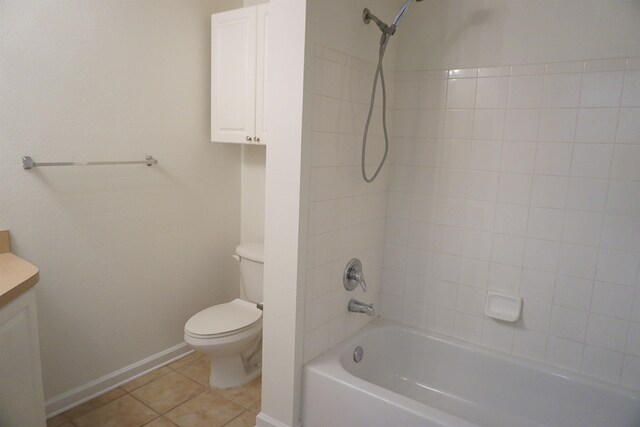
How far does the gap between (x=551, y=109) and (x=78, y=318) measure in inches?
98.3

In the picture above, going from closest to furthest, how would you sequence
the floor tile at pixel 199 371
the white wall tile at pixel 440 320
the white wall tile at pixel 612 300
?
the white wall tile at pixel 612 300 → the white wall tile at pixel 440 320 → the floor tile at pixel 199 371

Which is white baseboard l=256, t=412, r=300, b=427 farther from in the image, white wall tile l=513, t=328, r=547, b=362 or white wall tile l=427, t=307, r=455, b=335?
white wall tile l=513, t=328, r=547, b=362

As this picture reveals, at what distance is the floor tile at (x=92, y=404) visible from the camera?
2.06 metres

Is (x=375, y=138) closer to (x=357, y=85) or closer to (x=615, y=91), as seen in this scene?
(x=357, y=85)

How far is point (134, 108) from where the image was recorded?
87.4 inches

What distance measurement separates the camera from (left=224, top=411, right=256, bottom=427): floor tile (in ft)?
6.73

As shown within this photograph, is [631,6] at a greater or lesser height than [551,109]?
greater

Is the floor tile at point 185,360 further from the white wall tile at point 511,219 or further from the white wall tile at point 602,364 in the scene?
the white wall tile at point 602,364

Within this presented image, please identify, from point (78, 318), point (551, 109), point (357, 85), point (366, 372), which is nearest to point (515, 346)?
point (366, 372)

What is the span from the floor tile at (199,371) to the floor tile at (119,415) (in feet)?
1.10

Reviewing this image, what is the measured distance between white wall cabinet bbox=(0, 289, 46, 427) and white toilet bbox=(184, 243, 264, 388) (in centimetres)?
79

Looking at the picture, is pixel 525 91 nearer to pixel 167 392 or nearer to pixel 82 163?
pixel 82 163

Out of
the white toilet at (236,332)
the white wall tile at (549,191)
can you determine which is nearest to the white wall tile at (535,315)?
the white wall tile at (549,191)

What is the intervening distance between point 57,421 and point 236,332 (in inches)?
37.0
